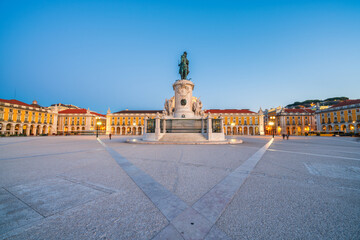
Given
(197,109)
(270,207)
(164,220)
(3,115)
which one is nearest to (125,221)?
(164,220)

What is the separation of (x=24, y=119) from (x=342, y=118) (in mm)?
97807

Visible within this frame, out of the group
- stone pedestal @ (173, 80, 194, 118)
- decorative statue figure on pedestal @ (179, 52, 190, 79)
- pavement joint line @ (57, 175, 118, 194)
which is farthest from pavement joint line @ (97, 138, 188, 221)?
decorative statue figure on pedestal @ (179, 52, 190, 79)

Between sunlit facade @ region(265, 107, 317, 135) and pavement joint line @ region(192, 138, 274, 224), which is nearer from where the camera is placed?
pavement joint line @ region(192, 138, 274, 224)

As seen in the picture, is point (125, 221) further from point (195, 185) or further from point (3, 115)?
point (3, 115)

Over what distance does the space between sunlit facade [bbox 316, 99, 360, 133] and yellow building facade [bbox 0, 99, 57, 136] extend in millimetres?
89531

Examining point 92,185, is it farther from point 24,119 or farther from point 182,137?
point 24,119

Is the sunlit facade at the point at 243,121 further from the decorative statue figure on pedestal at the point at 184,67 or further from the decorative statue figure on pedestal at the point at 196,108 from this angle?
the decorative statue figure on pedestal at the point at 196,108

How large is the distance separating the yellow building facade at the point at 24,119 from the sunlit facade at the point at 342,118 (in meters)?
89.5

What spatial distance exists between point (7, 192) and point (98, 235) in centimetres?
241

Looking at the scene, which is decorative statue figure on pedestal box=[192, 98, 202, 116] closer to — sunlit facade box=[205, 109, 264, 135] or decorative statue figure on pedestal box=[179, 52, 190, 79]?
decorative statue figure on pedestal box=[179, 52, 190, 79]

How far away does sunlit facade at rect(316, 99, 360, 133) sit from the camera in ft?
145

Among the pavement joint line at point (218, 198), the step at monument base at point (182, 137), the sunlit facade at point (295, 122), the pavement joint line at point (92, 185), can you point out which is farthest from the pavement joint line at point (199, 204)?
the sunlit facade at point (295, 122)

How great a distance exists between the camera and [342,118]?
48.1 m

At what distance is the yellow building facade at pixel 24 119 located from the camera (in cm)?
4183
